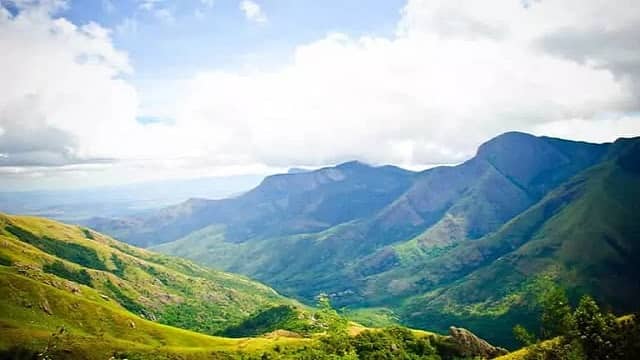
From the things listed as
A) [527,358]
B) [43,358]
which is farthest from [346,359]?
[43,358]

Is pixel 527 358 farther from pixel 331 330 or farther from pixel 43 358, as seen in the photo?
pixel 43 358

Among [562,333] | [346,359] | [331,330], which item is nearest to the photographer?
[346,359]

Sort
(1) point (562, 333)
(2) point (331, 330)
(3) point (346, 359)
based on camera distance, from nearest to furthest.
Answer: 1. (3) point (346, 359)
2. (1) point (562, 333)
3. (2) point (331, 330)

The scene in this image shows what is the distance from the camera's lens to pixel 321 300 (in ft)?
591

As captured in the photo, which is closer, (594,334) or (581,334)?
(594,334)

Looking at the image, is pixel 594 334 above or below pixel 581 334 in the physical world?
above

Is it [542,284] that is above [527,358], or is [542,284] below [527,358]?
above

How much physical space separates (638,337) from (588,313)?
1659 cm

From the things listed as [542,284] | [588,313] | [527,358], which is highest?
[542,284]

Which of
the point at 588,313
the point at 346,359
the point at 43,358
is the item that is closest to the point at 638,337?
the point at 588,313

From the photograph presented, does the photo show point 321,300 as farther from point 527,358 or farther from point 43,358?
point 43,358

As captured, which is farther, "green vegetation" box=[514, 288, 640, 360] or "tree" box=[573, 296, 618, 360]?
"tree" box=[573, 296, 618, 360]

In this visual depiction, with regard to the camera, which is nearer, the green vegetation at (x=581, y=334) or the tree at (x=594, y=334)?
the green vegetation at (x=581, y=334)

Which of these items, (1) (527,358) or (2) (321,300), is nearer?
(2) (321,300)
